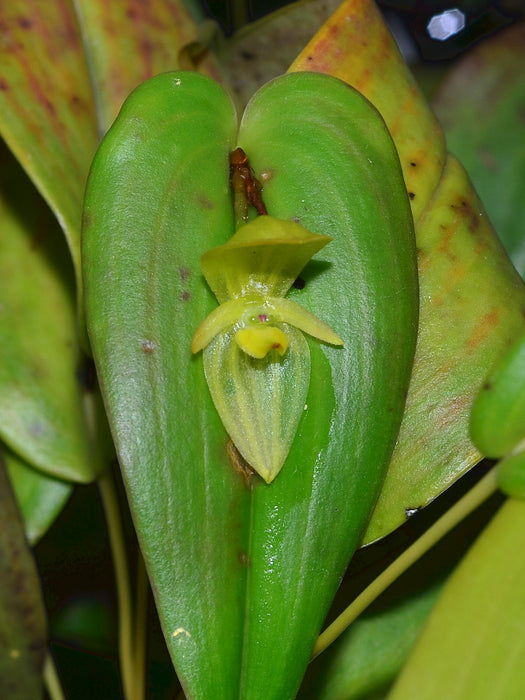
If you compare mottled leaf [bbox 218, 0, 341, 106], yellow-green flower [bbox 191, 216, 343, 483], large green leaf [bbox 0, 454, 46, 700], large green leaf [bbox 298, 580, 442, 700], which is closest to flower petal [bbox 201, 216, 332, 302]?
yellow-green flower [bbox 191, 216, 343, 483]

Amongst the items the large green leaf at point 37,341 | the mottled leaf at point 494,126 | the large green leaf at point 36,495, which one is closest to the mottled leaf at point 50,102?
the large green leaf at point 37,341

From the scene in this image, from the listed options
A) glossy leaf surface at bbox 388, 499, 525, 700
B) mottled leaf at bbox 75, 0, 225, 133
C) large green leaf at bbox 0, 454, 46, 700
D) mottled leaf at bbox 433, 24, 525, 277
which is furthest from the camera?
mottled leaf at bbox 433, 24, 525, 277

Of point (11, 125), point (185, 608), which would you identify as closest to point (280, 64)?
point (11, 125)

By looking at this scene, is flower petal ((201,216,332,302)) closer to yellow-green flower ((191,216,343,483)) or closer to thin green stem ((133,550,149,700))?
yellow-green flower ((191,216,343,483))

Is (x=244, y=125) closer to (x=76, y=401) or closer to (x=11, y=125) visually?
(x=11, y=125)

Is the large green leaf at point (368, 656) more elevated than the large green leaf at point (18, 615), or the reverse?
the large green leaf at point (18, 615)

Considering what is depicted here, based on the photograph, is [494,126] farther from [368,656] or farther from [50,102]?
[368,656]

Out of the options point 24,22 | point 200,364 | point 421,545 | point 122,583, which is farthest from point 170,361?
point 24,22

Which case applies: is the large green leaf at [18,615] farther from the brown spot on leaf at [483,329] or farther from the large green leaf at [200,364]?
the brown spot on leaf at [483,329]
